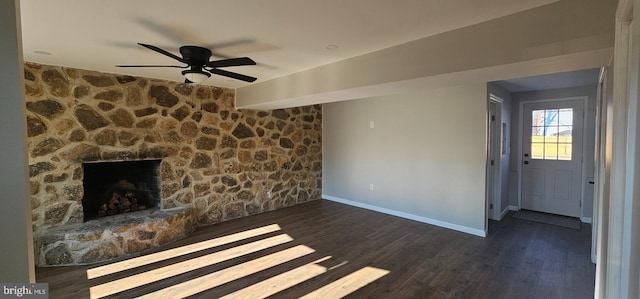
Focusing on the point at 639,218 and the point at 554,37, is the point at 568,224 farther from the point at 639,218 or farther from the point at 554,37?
the point at 639,218

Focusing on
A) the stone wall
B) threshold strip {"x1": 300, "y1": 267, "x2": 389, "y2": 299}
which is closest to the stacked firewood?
the stone wall

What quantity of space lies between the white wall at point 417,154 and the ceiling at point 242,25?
2.20 m

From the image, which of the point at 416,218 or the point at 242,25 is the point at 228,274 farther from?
the point at 416,218

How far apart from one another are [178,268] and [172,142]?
194 centimetres

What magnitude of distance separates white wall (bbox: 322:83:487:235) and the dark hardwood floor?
0.49 metres

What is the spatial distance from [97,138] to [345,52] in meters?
3.32

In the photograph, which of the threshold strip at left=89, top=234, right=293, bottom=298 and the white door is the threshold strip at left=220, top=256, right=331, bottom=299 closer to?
the threshold strip at left=89, top=234, right=293, bottom=298

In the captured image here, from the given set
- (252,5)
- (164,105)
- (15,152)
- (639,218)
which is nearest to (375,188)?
(164,105)

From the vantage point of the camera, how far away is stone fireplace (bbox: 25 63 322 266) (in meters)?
3.21

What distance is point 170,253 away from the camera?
342 centimetres

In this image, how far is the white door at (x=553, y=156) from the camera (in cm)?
477

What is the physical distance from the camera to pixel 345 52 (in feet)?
9.36

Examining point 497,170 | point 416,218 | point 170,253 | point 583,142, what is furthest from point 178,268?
point 583,142

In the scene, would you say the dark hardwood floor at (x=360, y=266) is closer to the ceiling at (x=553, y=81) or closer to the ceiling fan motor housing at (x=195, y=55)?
the ceiling fan motor housing at (x=195, y=55)
